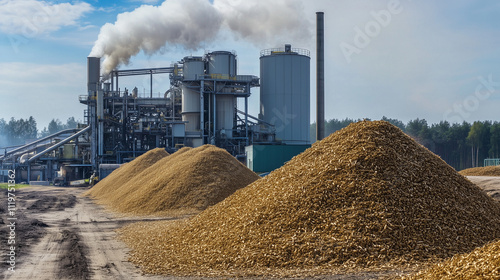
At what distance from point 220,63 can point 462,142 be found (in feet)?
147

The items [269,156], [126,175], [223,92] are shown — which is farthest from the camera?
[223,92]

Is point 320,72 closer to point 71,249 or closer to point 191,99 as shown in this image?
point 191,99

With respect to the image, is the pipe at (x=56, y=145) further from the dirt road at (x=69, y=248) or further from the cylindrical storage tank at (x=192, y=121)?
the dirt road at (x=69, y=248)

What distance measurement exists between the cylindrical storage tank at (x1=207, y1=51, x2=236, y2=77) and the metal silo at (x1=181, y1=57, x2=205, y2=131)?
1.03 metres

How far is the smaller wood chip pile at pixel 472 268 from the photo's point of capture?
627 cm

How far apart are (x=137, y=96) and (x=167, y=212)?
3735 centimetres

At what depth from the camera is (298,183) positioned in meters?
12.5

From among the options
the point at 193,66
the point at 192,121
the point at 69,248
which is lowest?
the point at 69,248

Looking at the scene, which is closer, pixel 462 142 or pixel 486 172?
pixel 486 172

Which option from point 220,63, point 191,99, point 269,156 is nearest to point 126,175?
point 269,156

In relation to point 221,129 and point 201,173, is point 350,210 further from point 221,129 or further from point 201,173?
point 221,129

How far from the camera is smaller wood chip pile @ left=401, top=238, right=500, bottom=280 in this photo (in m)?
6.27

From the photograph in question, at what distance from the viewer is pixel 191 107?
52.2 meters

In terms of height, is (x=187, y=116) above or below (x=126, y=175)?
above
